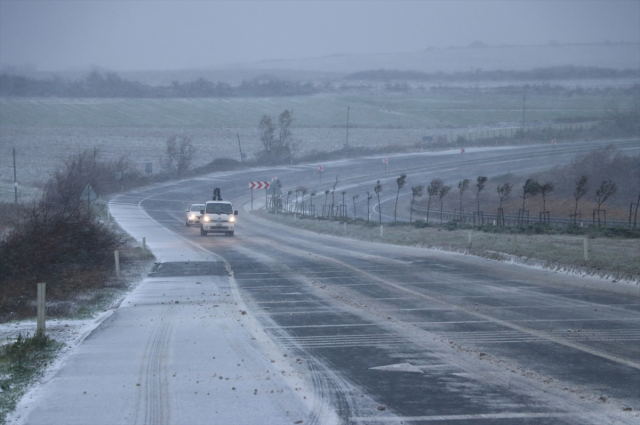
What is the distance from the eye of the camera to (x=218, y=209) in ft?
131

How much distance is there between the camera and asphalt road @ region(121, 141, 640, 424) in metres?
7.36

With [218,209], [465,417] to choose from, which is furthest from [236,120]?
[465,417]

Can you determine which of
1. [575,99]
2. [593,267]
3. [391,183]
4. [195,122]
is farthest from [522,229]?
[575,99]

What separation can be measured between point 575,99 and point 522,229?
101 metres

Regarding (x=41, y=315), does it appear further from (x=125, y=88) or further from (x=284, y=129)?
(x=125, y=88)

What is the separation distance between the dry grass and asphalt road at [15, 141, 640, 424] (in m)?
0.85

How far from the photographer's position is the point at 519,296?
50.3 feet

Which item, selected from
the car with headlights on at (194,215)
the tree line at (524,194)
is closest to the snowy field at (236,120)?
the car with headlights on at (194,215)

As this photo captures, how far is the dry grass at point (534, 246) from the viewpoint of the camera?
1847cm

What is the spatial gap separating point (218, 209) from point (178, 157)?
162 feet

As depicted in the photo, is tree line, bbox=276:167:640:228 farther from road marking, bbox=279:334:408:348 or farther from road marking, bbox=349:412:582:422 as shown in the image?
road marking, bbox=349:412:582:422

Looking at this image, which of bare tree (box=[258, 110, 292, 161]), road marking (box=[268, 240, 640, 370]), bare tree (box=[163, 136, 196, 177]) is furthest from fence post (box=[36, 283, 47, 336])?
bare tree (box=[258, 110, 292, 161])

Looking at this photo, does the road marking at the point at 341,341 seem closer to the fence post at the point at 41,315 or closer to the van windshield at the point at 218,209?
the fence post at the point at 41,315

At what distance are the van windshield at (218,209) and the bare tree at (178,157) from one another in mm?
47131
